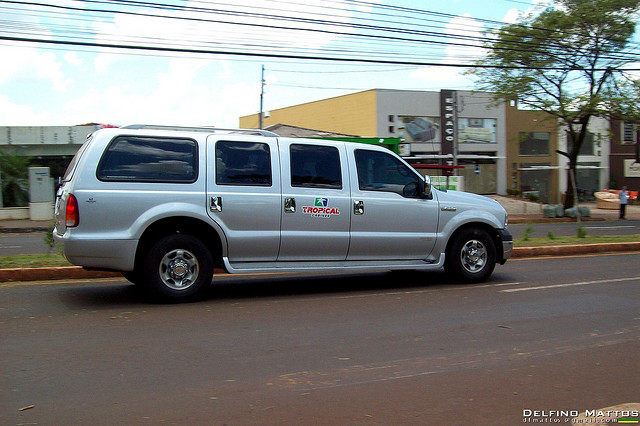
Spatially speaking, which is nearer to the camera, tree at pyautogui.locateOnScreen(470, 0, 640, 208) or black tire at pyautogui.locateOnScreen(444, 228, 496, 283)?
black tire at pyautogui.locateOnScreen(444, 228, 496, 283)

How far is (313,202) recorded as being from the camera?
25.7ft

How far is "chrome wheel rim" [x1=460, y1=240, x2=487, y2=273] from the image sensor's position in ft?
29.4

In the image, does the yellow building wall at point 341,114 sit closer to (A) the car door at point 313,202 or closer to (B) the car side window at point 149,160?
(A) the car door at point 313,202

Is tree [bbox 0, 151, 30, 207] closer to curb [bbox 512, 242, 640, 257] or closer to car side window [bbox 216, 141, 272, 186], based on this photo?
curb [bbox 512, 242, 640, 257]

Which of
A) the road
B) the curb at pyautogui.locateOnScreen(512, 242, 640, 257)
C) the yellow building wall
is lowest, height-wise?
the road

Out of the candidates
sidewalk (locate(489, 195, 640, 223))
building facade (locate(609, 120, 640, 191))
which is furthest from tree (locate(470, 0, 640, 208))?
building facade (locate(609, 120, 640, 191))

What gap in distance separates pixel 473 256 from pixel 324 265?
2.40 meters

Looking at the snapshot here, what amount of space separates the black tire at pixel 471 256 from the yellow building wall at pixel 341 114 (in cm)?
2930

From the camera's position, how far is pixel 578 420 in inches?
158

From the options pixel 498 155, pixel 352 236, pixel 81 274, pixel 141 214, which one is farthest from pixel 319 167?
pixel 498 155

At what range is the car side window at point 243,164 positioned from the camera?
24.6 ft

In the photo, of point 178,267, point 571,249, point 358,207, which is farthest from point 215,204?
point 571,249

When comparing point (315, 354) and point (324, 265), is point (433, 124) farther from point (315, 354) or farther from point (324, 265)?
point (315, 354)

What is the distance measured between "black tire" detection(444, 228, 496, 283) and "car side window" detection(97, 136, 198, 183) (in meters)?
3.86
